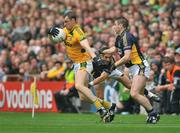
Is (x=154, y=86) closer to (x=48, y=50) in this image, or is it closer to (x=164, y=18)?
(x=164, y=18)


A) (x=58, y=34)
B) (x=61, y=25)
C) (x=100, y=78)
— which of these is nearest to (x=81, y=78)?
(x=58, y=34)

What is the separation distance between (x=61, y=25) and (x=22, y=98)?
4.52m

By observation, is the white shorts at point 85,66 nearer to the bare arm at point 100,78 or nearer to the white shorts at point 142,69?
the white shorts at point 142,69

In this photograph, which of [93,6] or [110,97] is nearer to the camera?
[110,97]

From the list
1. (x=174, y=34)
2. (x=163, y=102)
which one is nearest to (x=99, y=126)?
(x=163, y=102)

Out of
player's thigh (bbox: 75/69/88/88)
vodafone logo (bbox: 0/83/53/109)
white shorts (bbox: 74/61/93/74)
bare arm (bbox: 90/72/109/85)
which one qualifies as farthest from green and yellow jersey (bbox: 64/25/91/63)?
vodafone logo (bbox: 0/83/53/109)

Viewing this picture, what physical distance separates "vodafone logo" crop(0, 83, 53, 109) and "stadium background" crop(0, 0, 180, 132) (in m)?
0.11

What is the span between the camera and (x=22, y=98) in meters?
28.2

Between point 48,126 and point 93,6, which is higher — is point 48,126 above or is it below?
below

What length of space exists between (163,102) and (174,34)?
8.98ft

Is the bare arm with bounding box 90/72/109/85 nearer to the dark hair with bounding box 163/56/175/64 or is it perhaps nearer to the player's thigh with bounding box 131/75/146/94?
the player's thigh with bounding box 131/75/146/94

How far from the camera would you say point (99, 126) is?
17.0 m

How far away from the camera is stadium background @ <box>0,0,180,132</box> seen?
2647 cm

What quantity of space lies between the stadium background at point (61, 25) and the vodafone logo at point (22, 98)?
0.11m
